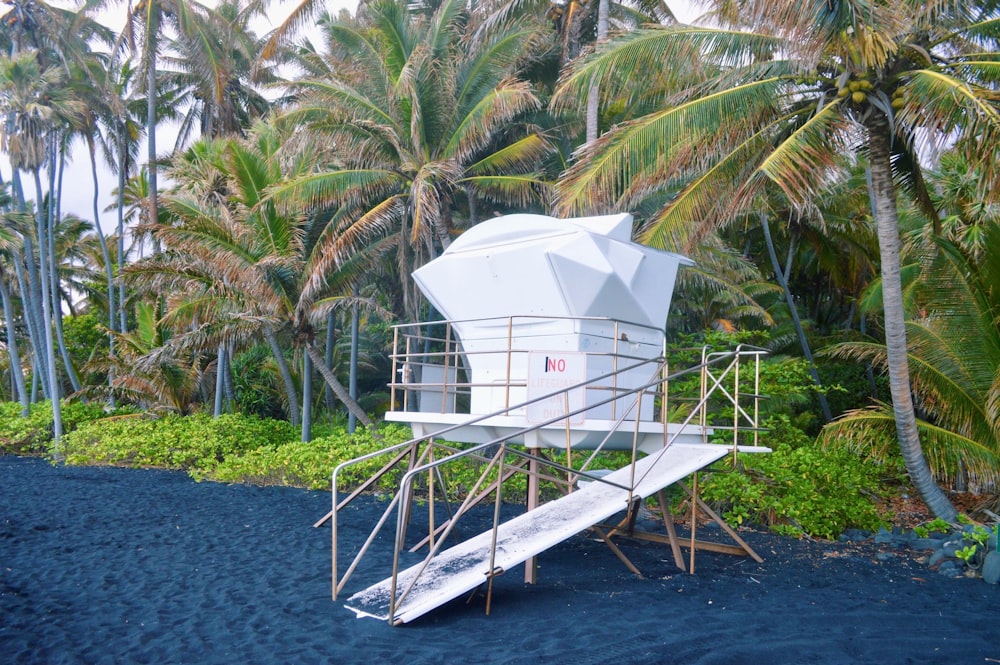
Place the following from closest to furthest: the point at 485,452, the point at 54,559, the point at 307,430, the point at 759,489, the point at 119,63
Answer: the point at 54,559, the point at 759,489, the point at 485,452, the point at 307,430, the point at 119,63

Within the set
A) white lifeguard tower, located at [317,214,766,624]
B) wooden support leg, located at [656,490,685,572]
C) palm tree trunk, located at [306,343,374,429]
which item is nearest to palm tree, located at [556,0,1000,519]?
white lifeguard tower, located at [317,214,766,624]

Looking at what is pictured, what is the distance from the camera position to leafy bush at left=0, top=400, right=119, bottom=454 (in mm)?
21297

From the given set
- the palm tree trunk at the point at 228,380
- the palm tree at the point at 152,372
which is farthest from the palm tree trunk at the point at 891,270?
the palm tree at the point at 152,372

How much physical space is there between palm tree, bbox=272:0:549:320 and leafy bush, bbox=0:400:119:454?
437 inches

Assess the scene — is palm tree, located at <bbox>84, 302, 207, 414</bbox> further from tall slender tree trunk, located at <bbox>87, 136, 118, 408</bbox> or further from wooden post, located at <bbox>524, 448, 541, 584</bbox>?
wooden post, located at <bbox>524, 448, 541, 584</bbox>

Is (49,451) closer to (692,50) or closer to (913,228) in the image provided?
(692,50)

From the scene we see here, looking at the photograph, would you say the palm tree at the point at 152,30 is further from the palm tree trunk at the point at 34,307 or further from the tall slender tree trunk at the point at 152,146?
the palm tree trunk at the point at 34,307

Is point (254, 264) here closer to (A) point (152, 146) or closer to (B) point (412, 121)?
(B) point (412, 121)

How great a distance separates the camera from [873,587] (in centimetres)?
833

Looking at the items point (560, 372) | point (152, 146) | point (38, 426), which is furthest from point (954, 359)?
point (152, 146)

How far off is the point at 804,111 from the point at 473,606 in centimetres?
770

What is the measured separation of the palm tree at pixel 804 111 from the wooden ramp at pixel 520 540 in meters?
3.68

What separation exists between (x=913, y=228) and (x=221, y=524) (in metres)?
13.9

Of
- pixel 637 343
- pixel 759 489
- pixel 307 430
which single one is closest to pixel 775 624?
pixel 637 343
